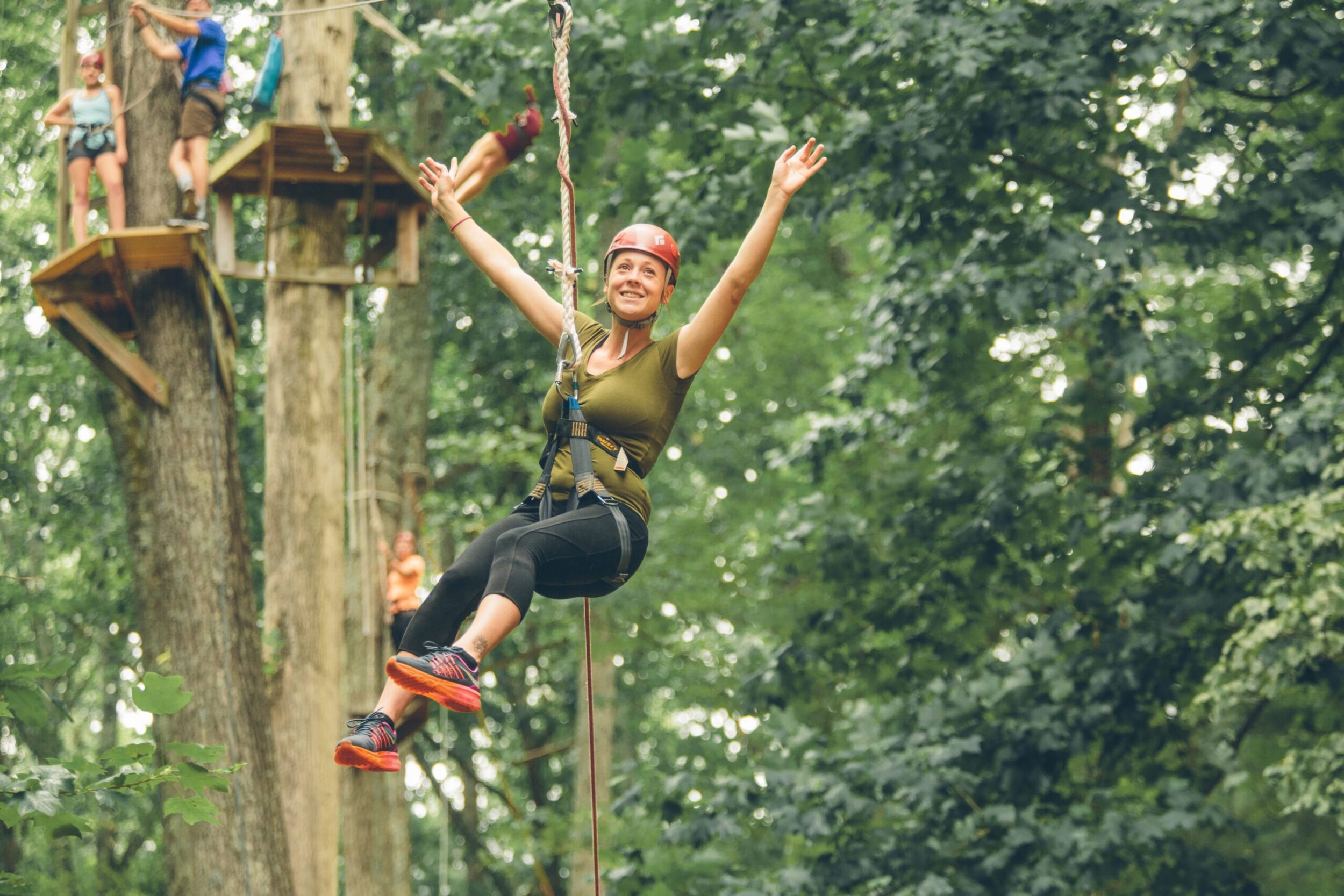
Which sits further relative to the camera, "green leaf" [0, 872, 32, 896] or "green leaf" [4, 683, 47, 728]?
"green leaf" [0, 872, 32, 896]

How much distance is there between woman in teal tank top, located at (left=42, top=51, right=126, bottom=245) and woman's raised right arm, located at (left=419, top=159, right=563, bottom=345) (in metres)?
3.51

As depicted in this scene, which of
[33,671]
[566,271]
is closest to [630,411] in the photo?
[566,271]

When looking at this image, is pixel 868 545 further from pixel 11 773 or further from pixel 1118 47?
pixel 11 773

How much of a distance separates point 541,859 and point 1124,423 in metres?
8.28

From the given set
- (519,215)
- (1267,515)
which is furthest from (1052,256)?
(519,215)

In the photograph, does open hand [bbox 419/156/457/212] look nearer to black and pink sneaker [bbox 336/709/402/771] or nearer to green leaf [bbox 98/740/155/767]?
black and pink sneaker [bbox 336/709/402/771]

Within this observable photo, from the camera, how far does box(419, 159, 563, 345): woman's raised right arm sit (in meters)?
4.06

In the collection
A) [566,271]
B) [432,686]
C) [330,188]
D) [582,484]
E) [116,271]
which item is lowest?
[432,686]

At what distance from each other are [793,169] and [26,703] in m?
2.46

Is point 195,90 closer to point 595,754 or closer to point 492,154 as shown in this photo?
point 492,154

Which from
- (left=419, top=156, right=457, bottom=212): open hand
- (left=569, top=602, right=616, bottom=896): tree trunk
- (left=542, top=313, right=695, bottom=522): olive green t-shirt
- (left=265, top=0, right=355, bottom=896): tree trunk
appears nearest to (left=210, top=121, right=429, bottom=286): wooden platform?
(left=265, top=0, right=355, bottom=896): tree trunk

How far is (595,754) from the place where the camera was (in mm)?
14969

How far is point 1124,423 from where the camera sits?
1398 centimetres

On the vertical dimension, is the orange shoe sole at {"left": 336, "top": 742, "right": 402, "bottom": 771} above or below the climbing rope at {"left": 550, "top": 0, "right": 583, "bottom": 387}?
below
